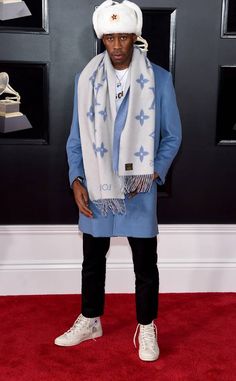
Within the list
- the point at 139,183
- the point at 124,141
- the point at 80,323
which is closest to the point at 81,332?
the point at 80,323

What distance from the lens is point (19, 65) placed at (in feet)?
9.50

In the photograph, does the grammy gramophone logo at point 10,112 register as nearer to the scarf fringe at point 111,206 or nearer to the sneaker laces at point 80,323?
the scarf fringe at point 111,206

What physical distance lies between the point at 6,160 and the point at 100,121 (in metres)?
0.91

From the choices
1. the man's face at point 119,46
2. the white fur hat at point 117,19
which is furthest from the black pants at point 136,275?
the white fur hat at point 117,19

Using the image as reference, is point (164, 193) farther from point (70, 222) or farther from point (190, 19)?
point (190, 19)

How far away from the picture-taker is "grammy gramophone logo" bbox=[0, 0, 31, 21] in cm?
283

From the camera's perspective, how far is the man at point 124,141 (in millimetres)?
2266

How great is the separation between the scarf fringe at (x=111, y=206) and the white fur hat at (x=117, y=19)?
68 centimetres

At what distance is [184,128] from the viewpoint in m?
3.06

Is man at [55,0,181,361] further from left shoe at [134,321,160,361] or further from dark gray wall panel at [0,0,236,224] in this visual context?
dark gray wall panel at [0,0,236,224]

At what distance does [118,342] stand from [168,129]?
3.38 feet

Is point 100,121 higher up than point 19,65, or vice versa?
point 19,65

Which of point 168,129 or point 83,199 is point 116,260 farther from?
point 168,129

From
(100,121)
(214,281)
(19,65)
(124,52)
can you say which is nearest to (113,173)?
(100,121)
